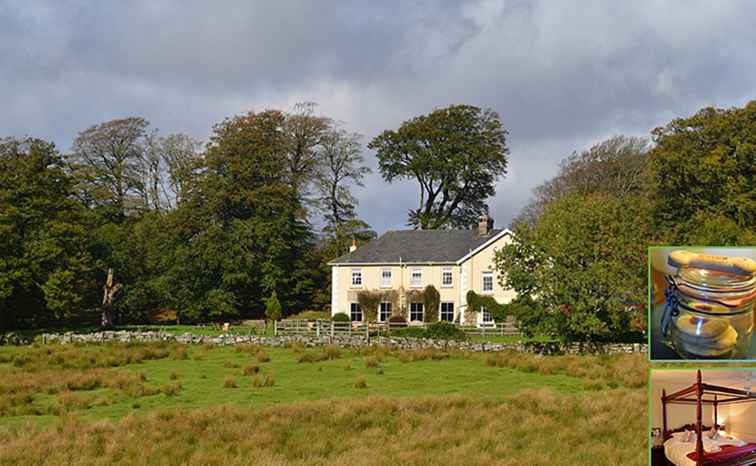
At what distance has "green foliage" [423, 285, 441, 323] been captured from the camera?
5250 centimetres

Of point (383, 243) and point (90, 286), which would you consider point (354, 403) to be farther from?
point (90, 286)

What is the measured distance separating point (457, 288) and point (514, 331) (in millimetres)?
11317

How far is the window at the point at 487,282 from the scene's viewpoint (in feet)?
169

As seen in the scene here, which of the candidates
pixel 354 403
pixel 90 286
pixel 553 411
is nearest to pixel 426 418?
pixel 354 403

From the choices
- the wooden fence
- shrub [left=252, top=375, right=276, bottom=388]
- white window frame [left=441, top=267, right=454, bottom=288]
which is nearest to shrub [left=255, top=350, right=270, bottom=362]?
shrub [left=252, top=375, right=276, bottom=388]

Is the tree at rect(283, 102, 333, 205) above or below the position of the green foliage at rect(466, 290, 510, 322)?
above

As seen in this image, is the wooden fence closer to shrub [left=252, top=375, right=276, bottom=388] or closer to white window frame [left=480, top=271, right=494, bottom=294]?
white window frame [left=480, top=271, right=494, bottom=294]

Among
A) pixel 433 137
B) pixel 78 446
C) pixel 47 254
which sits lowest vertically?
pixel 78 446

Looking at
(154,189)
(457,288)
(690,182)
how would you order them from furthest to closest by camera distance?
(154,189), (457,288), (690,182)

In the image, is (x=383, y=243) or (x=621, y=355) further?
(x=383, y=243)

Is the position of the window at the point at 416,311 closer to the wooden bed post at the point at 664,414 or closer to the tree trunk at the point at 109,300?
the tree trunk at the point at 109,300

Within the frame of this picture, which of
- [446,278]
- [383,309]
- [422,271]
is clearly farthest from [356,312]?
[446,278]

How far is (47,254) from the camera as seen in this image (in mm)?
43688

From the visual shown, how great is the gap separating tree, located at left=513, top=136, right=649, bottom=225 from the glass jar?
58882 mm
